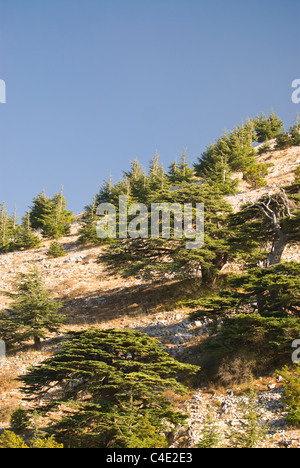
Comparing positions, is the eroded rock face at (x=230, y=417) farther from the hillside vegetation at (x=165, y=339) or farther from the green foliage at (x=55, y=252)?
the green foliage at (x=55, y=252)

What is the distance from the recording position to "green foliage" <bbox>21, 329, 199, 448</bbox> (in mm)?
10023

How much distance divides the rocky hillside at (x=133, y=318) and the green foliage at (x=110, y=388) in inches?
49.1

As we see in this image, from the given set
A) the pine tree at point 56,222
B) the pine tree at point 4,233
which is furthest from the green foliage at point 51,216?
the pine tree at point 4,233

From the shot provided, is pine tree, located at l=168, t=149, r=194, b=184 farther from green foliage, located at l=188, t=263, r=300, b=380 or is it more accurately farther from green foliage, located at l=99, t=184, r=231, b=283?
green foliage, located at l=188, t=263, r=300, b=380

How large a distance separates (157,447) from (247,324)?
5.61 metres

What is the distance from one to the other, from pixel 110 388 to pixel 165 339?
22.8ft

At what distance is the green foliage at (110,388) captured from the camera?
10.0m

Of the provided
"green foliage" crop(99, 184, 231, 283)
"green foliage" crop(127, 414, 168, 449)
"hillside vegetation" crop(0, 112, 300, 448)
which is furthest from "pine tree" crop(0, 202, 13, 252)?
"green foliage" crop(127, 414, 168, 449)

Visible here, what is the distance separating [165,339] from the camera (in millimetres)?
18297

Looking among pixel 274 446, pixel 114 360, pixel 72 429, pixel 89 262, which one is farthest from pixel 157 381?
pixel 89 262

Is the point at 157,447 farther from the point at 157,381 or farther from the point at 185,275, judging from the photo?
the point at 185,275

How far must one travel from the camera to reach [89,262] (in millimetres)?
35281

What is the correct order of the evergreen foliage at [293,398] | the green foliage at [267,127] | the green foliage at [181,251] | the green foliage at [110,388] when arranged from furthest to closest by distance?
the green foliage at [267,127] < the green foliage at [181,251] < the green foliage at [110,388] < the evergreen foliage at [293,398]

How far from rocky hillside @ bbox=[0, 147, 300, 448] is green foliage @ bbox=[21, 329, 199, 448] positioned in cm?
125
